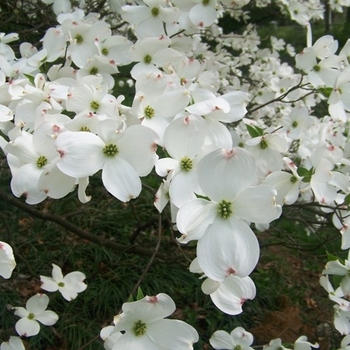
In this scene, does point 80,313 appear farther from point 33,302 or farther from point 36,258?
point 33,302

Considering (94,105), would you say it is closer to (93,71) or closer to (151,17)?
(93,71)

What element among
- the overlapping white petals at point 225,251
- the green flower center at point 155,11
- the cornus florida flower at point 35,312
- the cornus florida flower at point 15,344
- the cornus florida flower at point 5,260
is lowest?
the cornus florida flower at point 35,312

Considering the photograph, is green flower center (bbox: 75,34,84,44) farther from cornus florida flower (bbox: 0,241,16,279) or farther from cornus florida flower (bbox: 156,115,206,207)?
cornus florida flower (bbox: 0,241,16,279)

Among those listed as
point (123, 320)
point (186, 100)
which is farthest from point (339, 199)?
point (123, 320)

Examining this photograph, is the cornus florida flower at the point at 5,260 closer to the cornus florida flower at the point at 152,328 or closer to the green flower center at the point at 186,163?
the cornus florida flower at the point at 152,328

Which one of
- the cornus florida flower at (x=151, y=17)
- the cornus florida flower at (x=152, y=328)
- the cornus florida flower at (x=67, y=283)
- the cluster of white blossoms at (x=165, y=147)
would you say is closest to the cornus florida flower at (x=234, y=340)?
the cluster of white blossoms at (x=165, y=147)

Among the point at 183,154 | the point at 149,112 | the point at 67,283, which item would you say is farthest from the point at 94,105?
the point at 67,283
